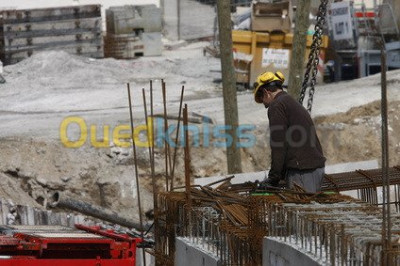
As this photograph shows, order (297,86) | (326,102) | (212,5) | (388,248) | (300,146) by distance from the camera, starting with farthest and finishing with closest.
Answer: (212,5) < (326,102) < (297,86) < (300,146) < (388,248)

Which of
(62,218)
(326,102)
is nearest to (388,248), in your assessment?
(62,218)

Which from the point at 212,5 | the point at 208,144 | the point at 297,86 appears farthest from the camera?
the point at 212,5

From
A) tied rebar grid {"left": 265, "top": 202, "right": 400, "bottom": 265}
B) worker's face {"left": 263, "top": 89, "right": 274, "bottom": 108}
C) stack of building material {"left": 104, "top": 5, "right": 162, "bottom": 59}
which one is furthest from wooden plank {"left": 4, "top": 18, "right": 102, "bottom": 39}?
tied rebar grid {"left": 265, "top": 202, "right": 400, "bottom": 265}

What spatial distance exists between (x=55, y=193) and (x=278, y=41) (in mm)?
9052

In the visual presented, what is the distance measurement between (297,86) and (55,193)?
469 cm

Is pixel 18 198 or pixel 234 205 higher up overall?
pixel 234 205

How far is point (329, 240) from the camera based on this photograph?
7.62 meters

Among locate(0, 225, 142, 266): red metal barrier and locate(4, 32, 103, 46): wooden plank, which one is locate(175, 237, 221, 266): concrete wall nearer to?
locate(0, 225, 142, 266): red metal barrier

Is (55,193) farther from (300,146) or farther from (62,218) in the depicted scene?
(300,146)

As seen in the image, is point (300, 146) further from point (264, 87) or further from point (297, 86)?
point (297, 86)

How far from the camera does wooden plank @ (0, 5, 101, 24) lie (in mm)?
30203

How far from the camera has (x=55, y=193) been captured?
1983 centimetres

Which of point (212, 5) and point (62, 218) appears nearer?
point (62, 218)

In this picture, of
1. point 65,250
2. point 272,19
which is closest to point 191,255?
point 65,250
